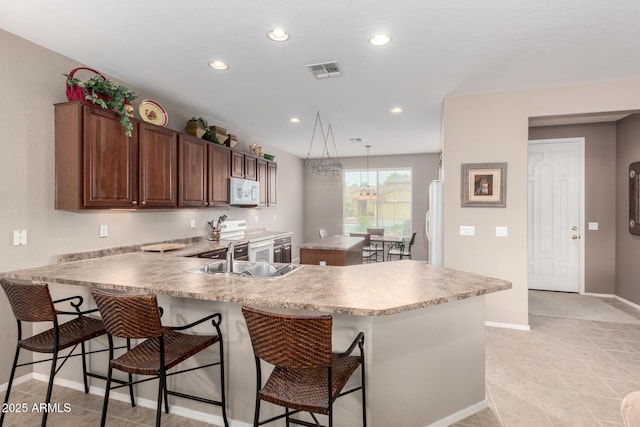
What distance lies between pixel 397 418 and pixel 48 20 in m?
3.50

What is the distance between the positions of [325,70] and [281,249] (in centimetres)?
361

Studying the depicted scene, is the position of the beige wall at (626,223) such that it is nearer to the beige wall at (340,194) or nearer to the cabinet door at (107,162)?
the beige wall at (340,194)

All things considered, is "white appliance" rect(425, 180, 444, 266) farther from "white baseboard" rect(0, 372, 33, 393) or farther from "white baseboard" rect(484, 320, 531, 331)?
"white baseboard" rect(0, 372, 33, 393)

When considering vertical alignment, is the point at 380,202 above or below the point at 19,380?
above

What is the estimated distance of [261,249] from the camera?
17.0ft

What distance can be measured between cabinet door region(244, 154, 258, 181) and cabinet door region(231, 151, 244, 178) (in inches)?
4.2

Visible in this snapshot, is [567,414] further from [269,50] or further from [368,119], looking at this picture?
[368,119]

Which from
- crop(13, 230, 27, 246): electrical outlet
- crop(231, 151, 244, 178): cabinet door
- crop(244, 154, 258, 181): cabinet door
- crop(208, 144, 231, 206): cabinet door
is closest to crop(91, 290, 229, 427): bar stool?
crop(13, 230, 27, 246): electrical outlet

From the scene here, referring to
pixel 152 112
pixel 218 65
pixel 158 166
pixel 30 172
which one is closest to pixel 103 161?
pixel 30 172

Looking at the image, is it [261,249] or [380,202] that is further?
[380,202]

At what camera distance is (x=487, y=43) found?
263 cm

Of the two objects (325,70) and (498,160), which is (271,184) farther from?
(498,160)

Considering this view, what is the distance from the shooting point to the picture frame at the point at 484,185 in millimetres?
3729

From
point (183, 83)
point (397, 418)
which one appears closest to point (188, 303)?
point (397, 418)
